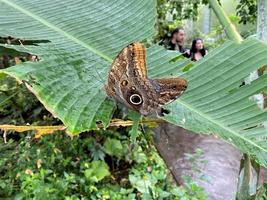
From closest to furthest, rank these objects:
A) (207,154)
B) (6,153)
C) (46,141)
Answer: (6,153), (46,141), (207,154)

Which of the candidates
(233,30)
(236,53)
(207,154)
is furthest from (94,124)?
(207,154)

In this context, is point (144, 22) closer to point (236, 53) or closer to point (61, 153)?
point (236, 53)

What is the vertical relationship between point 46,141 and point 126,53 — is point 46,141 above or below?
below

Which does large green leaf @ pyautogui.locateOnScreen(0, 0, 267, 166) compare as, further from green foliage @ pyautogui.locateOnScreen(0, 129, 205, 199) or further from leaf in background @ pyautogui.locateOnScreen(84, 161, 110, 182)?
leaf in background @ pyautogui.locateOnScreen(84, 161, 110, 182)

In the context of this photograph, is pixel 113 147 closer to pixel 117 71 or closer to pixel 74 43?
pixel 74 43

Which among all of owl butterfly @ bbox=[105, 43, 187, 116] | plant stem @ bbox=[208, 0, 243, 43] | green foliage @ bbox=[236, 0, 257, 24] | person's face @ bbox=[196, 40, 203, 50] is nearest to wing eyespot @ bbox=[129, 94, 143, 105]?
owl butterfly @ bbox=[105, 43, 187, 116]

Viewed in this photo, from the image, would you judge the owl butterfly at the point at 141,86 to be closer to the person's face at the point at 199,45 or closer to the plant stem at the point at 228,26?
the plant stem at the point at 228,26
